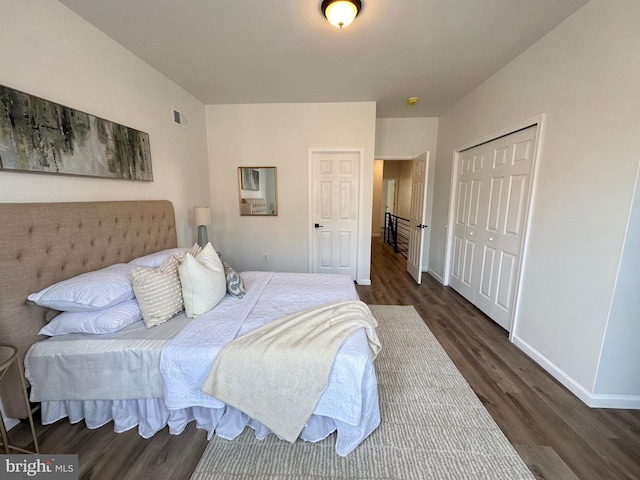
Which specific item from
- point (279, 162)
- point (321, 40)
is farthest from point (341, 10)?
point (279, 162)

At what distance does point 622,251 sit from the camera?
57.2 inches

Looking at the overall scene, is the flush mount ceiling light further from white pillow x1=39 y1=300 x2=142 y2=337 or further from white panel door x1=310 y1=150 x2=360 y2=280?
white pillow x1=39 y1=300 x2=142 y2=337

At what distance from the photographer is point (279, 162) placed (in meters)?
3.58

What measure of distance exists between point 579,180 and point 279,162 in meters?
3.11

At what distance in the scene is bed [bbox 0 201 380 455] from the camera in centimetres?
125

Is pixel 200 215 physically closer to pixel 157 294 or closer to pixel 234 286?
pixel 234 286

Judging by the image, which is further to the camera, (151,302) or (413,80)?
(413,80)

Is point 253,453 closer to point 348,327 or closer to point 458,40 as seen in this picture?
point 348,327

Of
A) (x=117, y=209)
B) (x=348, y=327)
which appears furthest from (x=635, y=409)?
(x=117, y=209)

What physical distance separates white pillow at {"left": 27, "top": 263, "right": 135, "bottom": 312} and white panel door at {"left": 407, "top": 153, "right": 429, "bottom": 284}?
3.50 metres

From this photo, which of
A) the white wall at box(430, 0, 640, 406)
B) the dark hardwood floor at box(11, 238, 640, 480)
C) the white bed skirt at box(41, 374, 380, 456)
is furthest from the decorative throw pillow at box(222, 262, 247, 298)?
the white wall at box(430, 0, 640, 406)

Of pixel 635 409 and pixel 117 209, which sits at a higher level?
pixel 117 209

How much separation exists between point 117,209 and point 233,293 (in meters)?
1.12

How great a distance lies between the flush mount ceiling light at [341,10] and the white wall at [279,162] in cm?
176
